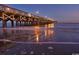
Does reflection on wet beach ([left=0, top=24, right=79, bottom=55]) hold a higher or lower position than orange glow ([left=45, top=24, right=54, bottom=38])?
lower

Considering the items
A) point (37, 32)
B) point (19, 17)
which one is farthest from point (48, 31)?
point (19, 17)

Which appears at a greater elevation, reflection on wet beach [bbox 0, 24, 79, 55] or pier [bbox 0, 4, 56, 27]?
pier [bbox 0, 4, 56, 27]

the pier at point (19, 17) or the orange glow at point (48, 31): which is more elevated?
the pier at point (19, 17)

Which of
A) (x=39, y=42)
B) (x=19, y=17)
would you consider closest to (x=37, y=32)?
(x=39, y=42)

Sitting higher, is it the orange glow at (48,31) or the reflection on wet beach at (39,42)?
the orange glow at (48,31)

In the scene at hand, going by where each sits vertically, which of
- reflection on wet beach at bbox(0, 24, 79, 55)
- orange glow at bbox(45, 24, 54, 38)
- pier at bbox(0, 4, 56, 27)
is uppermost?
pier at bbox(0, 4, 56, 27)

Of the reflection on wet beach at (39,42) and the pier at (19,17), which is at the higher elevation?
the pier at (19,17)

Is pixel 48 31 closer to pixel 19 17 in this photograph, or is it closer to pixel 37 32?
pixel 37 32

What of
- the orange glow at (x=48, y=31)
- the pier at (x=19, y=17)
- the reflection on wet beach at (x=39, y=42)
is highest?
the pier at (x=19, y=17)

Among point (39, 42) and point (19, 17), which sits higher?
point (19, 17)

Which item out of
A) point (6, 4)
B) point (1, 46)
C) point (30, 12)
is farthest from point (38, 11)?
point (1, 46)

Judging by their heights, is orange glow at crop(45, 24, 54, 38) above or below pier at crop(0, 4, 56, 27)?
below

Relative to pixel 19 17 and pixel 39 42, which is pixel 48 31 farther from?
pixel 19 17

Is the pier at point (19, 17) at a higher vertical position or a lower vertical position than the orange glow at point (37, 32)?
higher
